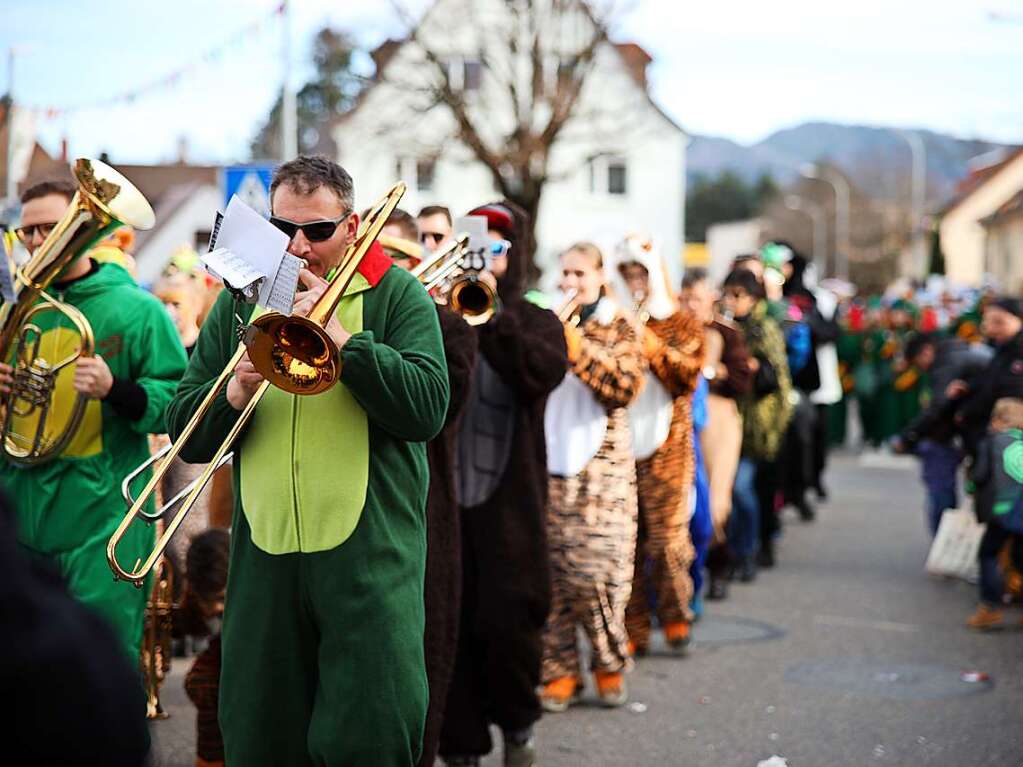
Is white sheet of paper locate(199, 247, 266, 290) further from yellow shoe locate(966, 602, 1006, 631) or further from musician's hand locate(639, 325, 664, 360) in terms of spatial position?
yellow shoe locate(966, 602, 1006, 631)

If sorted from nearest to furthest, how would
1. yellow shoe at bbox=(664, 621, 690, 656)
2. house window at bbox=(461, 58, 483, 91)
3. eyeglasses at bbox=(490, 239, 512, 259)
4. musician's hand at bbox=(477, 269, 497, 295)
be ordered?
musician's hand at bbox=(477, 269, 497, 295)
eyeglasses at bbox=(490, 239, 512, 259)
yellow shoe at bbox=(664, 621, 690, 656)
house window at bbox=(461, 58, 483, 91)

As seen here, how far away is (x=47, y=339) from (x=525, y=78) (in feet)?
86.7

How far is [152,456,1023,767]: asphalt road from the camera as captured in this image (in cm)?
646

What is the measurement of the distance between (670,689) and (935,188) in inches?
4137

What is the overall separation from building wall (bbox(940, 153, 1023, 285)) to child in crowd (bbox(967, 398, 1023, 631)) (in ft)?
194

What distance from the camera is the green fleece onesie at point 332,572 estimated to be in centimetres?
390

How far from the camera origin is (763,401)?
1099 cm

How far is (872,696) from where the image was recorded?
7484 mm

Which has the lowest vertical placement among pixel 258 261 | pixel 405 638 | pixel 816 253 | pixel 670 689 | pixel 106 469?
pixel 670 689

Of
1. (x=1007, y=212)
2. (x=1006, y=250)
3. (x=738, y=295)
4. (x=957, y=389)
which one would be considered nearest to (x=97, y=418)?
(x=738, y=295)

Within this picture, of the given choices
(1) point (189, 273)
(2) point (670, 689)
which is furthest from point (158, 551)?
(1) point (189, 273)

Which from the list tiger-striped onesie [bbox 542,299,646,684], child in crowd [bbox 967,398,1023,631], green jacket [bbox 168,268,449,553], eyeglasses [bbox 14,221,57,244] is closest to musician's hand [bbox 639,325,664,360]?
tiger-striped onesie [bbox 542,299,646,684]

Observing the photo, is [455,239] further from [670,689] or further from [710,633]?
[710,633]

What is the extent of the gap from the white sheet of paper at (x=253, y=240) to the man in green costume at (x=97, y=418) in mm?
1569
